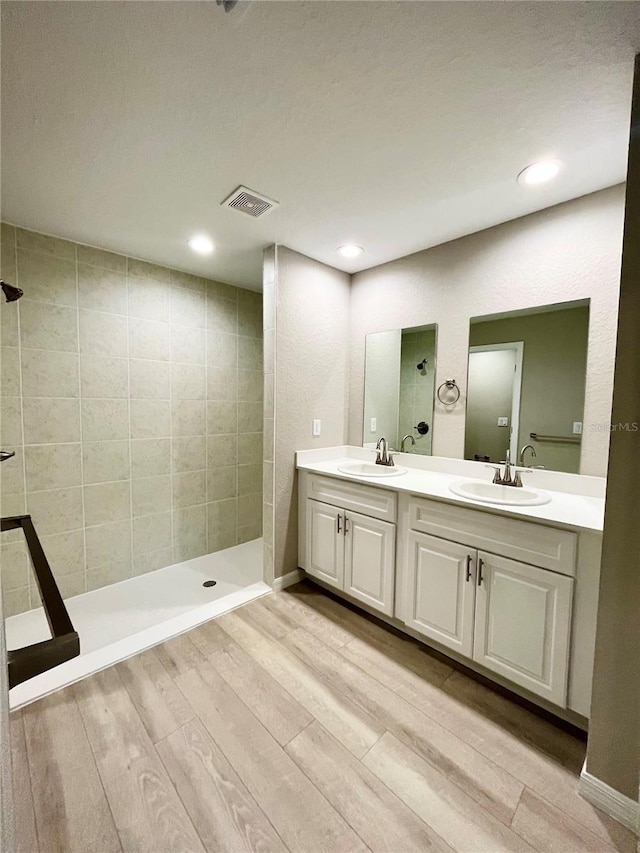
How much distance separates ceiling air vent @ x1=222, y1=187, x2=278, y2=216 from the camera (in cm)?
169

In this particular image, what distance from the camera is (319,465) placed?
2.48m

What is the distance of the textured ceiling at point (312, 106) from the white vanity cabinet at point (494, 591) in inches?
62.1

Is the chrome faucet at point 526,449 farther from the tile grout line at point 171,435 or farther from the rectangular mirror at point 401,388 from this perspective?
the tile grout line at point 171,435

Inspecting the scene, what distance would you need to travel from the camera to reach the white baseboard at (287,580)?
7.88ft

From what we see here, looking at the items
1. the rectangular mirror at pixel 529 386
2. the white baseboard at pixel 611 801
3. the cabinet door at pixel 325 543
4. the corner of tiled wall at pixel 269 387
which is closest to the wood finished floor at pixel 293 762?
the white baseboard at pixel 611 801

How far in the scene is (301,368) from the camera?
2.45m

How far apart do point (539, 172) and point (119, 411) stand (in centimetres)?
287

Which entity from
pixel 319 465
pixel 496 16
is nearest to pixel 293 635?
pixel 319 465

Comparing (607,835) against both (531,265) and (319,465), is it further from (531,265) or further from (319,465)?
(531,265)

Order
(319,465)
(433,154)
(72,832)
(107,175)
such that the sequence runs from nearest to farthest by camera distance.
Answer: (72,832) < (433,154) < (107,175) < (319,465)

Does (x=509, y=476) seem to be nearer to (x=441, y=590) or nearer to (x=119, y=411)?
(x=441, y=590)

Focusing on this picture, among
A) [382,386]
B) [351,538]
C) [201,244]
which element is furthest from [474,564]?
[201,244]

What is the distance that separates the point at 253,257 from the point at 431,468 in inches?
78.3

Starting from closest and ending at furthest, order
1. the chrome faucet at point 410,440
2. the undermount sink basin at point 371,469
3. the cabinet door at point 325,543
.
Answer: the cabinet door at point 325,543 < the undermount sink basin at point 371,469 < the chrome faucet at point 410,440
